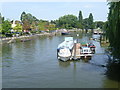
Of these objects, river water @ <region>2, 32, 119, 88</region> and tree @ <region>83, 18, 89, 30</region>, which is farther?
tree @ <region>83, 18, 89, 30</region>

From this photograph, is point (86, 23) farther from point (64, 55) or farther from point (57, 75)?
point (57, 75)

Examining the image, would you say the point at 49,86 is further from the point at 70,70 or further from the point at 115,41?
the point at 115,41

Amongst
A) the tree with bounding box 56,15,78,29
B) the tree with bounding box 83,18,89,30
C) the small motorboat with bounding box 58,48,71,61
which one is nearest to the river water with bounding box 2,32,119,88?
the small motorboat with bounding box 58,48,71,61

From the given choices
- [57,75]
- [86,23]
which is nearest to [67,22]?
[86,23]

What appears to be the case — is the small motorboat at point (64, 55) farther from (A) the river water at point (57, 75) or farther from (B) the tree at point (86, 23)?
(B) the tree at point (86, 23)

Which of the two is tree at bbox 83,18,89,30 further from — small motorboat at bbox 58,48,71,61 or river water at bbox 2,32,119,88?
river water at bbox 2,32,119,88

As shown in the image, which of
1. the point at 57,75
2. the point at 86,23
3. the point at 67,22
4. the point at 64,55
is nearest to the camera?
the point at 57,75

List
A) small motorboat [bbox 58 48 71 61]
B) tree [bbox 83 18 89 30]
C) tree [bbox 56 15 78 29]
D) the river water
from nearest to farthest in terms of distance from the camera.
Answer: the river water
small motorboat [bbox 58 48 71 61]
tree [bbox 56 15 78 29]
tree [bbox 83 18 89 30]

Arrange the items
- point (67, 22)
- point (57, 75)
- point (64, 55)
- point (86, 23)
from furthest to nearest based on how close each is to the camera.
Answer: point (86, 23), point (67, 22), point (64, 55), point (57, 75)

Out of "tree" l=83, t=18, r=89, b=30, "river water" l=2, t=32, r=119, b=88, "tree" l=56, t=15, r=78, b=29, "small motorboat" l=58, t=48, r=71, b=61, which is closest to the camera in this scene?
"river water" l=2, t=32, r=119, b=88

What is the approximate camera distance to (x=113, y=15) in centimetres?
1294

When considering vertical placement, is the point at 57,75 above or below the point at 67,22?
below

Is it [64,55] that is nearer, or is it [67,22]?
[64,55]

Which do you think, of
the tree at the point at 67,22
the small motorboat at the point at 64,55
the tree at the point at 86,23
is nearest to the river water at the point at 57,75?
the small motorboat at the point at 64,55
